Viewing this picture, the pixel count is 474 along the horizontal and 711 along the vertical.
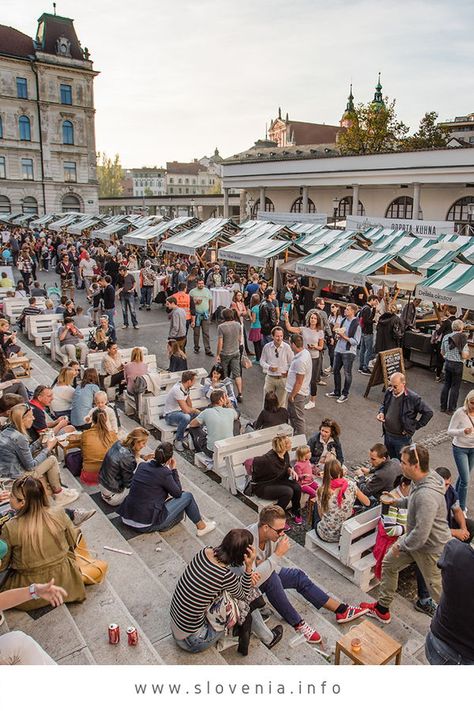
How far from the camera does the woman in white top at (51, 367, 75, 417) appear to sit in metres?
7.22

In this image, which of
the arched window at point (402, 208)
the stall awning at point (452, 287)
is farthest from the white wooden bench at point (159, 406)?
the arched window at point (402, 208)

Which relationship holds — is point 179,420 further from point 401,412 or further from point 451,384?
point 451,384

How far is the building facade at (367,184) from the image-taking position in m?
30.4

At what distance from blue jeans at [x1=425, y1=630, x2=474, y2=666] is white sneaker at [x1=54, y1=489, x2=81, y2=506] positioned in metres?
3.52

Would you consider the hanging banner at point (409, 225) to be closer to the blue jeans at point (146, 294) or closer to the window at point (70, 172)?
the blue jeans at point (146, 294)

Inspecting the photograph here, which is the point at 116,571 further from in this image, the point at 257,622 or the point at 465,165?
the point at 465,165

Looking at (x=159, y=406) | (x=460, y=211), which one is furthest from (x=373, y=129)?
(x=159, y=406)

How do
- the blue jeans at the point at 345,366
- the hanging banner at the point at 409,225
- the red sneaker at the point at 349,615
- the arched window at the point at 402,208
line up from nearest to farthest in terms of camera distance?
the red sneaker at the point at 349,615, the blue jeans at the point at 345,366, the hanging banner at the point at 409,225, the arched window at the point at 402,208

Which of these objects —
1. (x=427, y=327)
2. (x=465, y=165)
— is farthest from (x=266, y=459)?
(x=465, y=165)

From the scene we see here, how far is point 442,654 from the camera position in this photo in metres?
3.09

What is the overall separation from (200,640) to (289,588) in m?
0.91

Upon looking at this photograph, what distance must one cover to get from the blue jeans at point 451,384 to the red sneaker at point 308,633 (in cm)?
597
